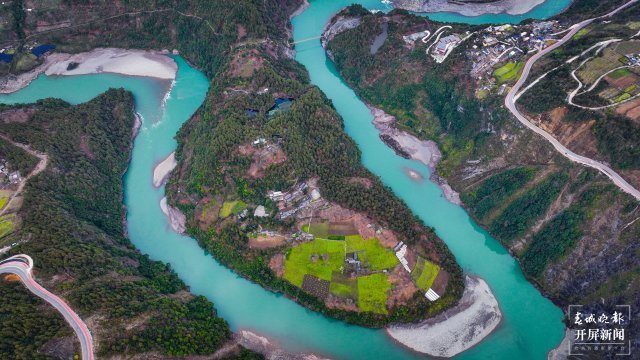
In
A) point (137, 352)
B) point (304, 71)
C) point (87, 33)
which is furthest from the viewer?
point (87, 33)

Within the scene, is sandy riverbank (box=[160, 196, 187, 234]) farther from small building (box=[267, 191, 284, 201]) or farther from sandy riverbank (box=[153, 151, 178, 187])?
small building (box=[267, 191, 284, 201])

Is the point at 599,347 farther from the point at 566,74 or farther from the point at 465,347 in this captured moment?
the point at 566,74

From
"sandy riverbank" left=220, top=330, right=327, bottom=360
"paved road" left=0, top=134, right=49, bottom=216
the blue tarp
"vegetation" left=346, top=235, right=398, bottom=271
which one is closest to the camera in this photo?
"sandy riverbank" left=220, top=330, right=327, bottom=360

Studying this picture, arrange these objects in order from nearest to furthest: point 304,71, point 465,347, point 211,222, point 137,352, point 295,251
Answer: point 137,352 → point 465,347 → point 295,251 → point 211,222 → point 304,71

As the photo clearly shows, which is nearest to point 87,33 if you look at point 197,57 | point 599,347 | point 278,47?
point 197,57

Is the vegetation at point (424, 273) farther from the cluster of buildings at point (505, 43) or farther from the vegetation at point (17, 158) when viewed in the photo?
→ the vegetation at point (17, 158)

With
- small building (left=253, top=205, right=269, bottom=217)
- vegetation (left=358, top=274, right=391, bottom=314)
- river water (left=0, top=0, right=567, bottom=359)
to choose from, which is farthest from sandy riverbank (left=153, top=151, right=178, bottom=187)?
vegetation (left=358, top=274, right=391, bottom=314)
